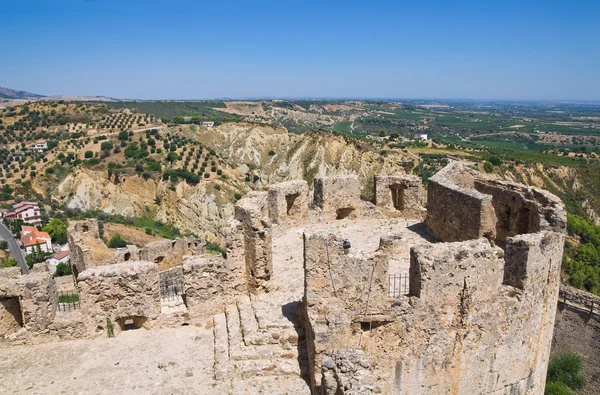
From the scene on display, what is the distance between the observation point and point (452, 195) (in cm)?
1318

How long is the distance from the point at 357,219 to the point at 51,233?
39.6m

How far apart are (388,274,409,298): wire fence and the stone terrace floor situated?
70 cm

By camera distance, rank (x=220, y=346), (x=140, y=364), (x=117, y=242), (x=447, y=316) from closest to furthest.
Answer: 1. (x=447, y=316)
2. (x=140, y=364)
3. (x=220, y=346)
4. (x=117, y=242)

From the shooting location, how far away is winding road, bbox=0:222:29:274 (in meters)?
39.4

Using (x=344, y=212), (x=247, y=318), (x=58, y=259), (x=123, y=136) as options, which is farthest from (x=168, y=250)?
(x=123, y=136)

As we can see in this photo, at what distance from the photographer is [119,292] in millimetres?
10312

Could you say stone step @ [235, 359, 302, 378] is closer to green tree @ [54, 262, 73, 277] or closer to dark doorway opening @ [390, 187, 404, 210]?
dark doorway opening @ [390, 187, 404, 210]

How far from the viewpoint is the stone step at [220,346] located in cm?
890

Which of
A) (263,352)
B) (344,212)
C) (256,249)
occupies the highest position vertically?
(256,249)

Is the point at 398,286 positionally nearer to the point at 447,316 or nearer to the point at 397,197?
the point at 447,316

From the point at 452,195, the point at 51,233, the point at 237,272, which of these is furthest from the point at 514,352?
the point at 51,233

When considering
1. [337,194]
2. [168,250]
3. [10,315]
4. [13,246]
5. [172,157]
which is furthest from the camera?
[172,157]

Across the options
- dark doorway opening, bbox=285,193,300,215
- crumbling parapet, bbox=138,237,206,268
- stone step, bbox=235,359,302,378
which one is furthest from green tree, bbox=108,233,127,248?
stone step, bbox=235,359,302,378

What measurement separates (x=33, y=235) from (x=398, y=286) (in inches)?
1669
